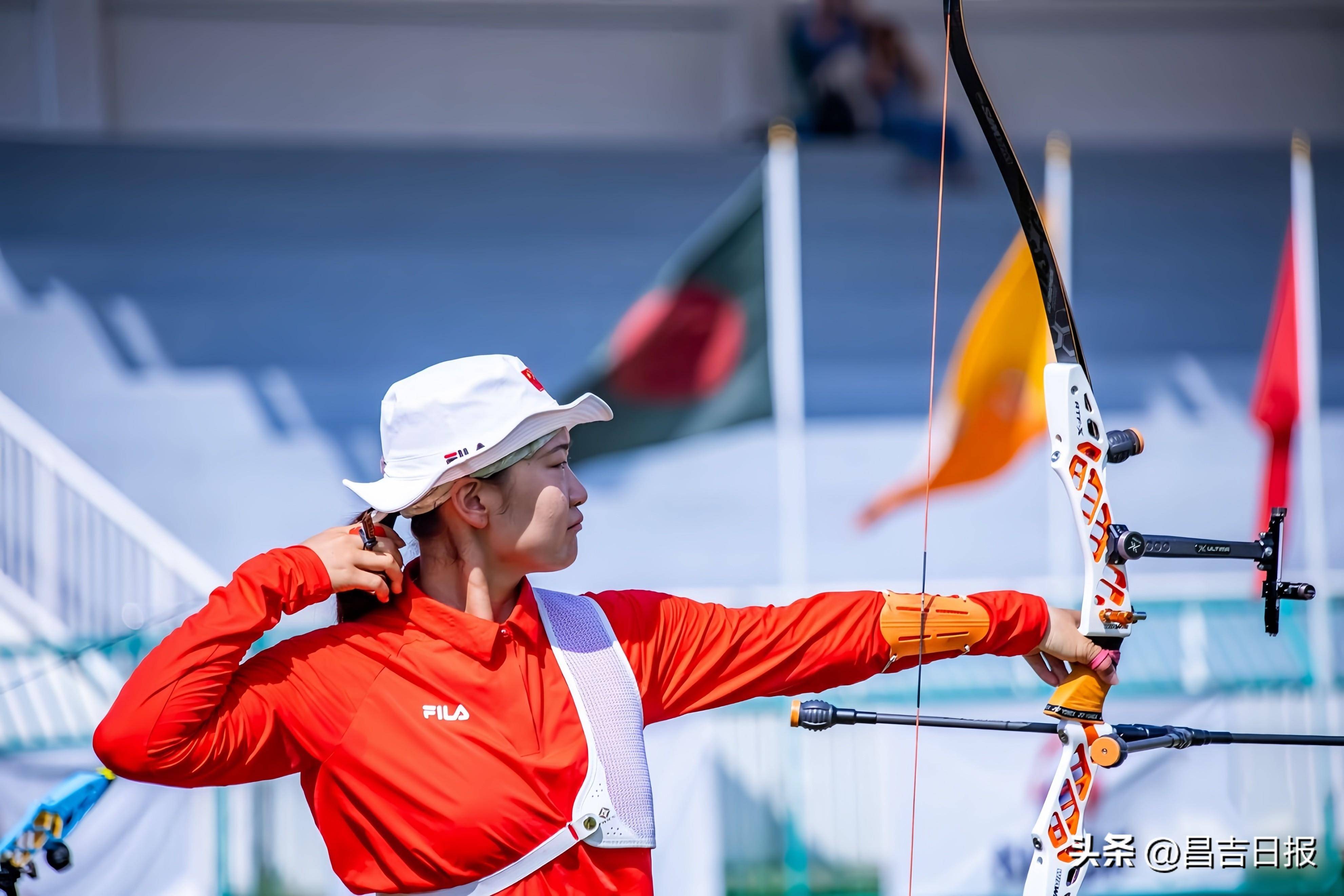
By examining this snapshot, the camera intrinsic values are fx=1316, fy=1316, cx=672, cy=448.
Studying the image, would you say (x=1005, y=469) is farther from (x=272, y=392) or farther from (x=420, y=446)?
(x=420, y=446)

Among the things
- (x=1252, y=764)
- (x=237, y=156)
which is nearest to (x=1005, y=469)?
(x=1252, y=764)

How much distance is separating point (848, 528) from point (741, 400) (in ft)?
1.87

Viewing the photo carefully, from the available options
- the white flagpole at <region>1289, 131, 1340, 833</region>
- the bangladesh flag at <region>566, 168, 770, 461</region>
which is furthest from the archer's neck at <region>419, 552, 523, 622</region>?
the white flagpole at <region>1289, 131, 1340, 833</region>

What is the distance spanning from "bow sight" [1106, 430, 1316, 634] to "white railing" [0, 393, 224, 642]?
301 cm

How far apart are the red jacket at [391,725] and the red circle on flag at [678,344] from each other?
2.98 meters

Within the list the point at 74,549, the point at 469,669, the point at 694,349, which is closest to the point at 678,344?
the point at 694,349

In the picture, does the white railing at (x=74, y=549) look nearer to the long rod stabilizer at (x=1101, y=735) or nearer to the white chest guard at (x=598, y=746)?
the white chest guard at (x=598, y=746)

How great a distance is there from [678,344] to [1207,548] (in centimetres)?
298

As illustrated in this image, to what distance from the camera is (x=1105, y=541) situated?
4.99 feet

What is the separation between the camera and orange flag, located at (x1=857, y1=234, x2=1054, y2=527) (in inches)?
164

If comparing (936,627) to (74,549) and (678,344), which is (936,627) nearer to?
(678,344)

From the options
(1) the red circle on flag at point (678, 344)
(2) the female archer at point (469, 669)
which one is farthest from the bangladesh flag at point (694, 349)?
(2) the female archer at point (469, 669)

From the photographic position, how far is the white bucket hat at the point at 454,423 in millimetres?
1321

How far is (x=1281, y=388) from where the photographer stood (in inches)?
169
